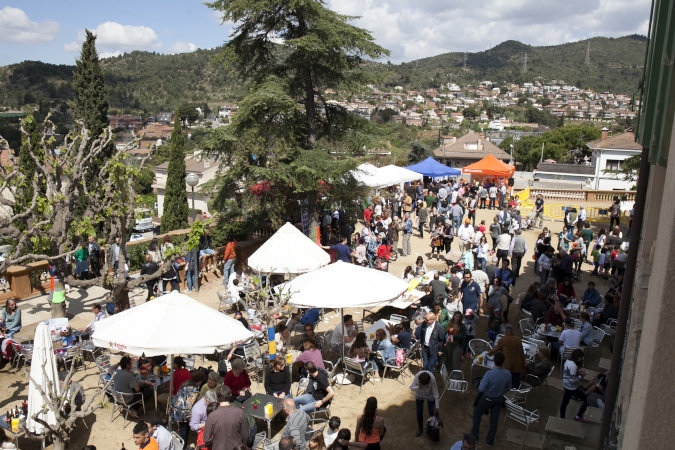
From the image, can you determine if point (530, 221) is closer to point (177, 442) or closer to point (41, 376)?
point (177, 442)

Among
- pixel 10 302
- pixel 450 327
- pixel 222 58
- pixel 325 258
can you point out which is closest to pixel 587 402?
pixel 450 327

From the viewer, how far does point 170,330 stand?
7328mm

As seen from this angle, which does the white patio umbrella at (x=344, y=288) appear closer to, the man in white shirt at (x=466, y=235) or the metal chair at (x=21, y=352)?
the metal chair at (x=21, y=352)

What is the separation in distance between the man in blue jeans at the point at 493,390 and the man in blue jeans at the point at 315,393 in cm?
214

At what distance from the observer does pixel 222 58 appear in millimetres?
16609

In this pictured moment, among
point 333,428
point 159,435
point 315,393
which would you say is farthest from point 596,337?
point 159,435

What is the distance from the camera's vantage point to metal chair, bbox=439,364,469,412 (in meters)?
8.32

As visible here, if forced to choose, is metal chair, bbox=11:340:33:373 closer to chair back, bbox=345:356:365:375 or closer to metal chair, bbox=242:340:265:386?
metal chair, bbox=242:340:265:386

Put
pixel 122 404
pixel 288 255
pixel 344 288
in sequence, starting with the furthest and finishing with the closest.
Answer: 1. pixel 288 255
2. pixel 344 288
3. pixel 122 404

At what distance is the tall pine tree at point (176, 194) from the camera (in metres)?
28.2

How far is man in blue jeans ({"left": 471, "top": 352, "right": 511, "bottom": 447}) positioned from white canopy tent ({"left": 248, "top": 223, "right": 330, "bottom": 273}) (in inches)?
209

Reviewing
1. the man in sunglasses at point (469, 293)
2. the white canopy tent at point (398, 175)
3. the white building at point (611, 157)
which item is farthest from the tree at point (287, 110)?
the white building at point (611, 157)

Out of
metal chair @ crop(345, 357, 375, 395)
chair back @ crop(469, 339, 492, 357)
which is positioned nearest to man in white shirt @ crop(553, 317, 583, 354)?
chair back @ crop(469, 339, 492, 357)

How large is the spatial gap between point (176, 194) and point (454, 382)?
23.3 meters
